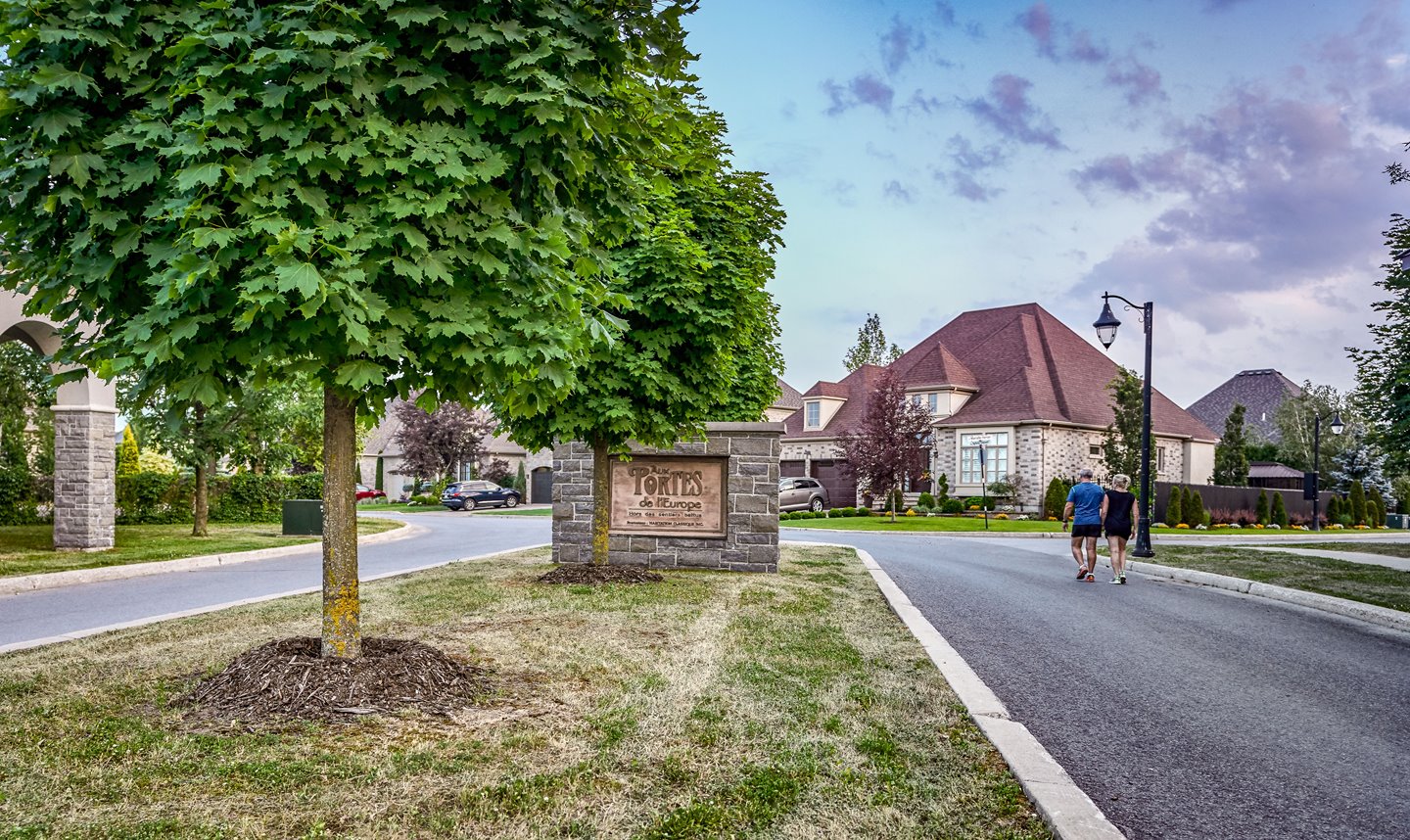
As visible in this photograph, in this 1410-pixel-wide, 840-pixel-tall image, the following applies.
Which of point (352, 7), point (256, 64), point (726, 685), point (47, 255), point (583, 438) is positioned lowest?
point (726, 685)

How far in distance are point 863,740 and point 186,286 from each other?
416cm

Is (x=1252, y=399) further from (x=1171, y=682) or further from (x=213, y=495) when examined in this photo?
(x=1171, y=682)

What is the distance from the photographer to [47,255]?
5047 millimetres

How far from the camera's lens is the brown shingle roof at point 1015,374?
3775 centimetres

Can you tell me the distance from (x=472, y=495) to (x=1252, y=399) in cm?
4917

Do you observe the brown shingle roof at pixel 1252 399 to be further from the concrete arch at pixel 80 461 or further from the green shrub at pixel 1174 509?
the concrete arch at pixel 80 461

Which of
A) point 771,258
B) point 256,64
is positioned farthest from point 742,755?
point 771,258

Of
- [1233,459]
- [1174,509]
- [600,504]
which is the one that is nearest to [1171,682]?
[600,504]

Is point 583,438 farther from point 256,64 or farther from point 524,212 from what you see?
point 256,64

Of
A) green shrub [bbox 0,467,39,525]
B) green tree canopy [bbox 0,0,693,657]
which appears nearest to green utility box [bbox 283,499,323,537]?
green shrub [bbox 0,467,39,525]

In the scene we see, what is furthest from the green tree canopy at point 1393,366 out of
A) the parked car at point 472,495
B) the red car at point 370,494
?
the red car at point 370,494

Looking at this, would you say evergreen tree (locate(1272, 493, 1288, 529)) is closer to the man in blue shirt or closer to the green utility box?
the man in blue shirt

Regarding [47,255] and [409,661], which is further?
[409,661]

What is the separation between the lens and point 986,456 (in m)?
37.1
